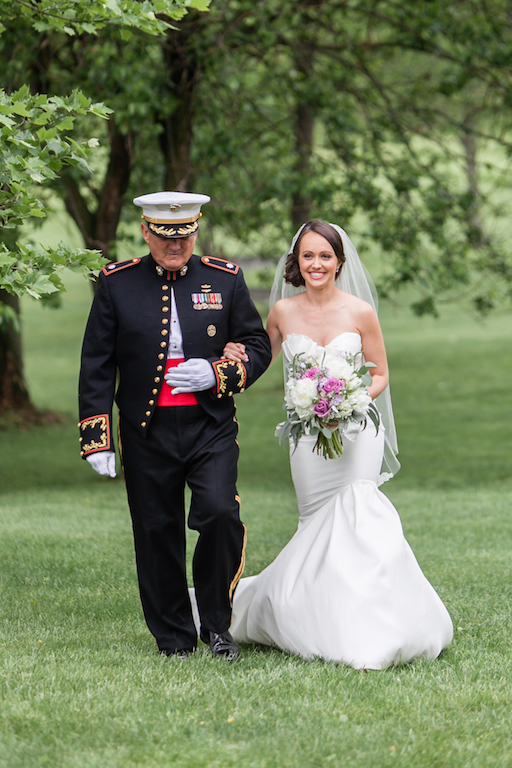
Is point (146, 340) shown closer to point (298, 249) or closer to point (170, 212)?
point (170, 212)

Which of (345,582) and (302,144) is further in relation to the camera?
(302,144)

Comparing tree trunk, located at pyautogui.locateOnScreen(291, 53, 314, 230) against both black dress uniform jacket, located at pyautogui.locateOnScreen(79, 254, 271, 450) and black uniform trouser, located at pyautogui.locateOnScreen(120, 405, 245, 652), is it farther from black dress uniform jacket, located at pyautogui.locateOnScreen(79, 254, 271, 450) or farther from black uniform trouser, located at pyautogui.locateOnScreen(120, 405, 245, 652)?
black uniform trouser, located at pyautogui.locateOnScreen(120, 405, 245, 652)


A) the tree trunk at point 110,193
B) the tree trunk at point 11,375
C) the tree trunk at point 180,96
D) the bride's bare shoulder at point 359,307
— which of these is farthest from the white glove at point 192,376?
the tree trunk at point 11,375

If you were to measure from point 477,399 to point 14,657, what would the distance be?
1485 centimetres

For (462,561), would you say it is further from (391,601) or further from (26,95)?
(26,95)

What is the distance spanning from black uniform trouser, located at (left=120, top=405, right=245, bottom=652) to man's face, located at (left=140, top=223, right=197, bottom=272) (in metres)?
0.71

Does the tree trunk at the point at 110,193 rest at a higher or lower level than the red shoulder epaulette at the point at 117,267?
higher

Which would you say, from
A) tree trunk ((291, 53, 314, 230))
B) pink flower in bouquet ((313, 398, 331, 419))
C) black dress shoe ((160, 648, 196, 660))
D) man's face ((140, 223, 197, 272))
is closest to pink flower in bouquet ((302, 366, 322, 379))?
pink flower in bouquet ((313, 398, 331, 419))

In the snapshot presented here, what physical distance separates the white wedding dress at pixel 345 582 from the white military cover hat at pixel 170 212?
98cm

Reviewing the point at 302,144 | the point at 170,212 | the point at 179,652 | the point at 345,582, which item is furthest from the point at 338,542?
the point at 302,144

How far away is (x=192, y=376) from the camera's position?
423cm

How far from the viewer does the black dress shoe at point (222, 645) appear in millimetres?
4409

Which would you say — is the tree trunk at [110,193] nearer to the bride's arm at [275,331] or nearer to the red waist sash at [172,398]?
the bride's arm at [275,331]

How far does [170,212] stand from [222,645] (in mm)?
2102
